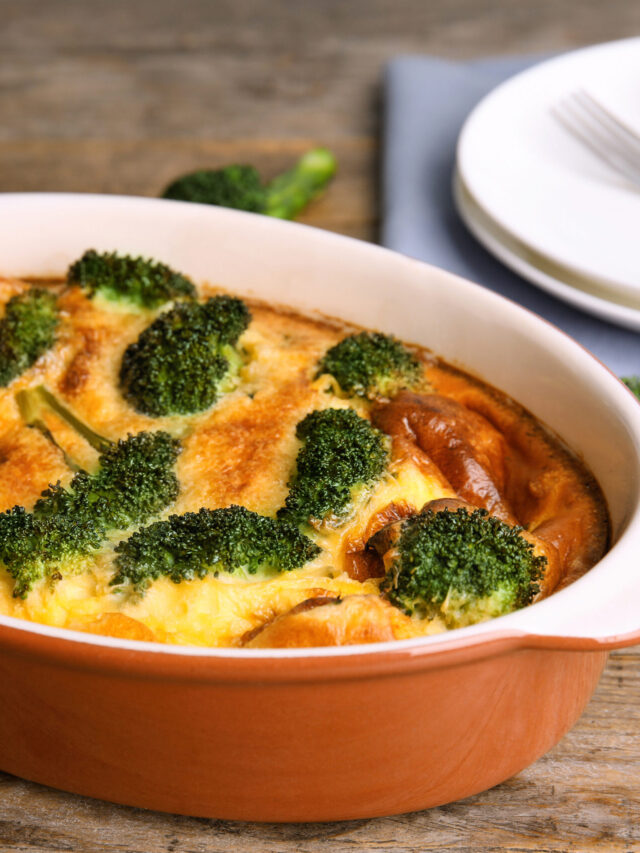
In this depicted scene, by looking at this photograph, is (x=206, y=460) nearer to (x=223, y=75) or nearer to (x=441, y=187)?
(x=441, y=187)

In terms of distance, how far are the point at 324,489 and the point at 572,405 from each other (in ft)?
Result: 2.07

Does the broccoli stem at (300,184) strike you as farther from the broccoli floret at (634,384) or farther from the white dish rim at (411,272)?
the broccoli floret at (634,384)

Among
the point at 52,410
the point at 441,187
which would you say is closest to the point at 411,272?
the point at 52,410

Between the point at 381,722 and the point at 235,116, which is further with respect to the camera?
the point at 235,116

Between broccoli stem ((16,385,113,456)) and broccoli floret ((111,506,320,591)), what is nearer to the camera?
broccoli floret ((111,506,320,591))

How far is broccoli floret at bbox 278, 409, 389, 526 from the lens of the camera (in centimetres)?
223

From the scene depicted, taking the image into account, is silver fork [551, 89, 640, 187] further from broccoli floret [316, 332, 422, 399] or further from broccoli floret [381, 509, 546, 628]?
broccoli floret [381, 509, 546, 628]

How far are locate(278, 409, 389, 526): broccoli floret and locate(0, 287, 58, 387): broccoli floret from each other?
0.73 m

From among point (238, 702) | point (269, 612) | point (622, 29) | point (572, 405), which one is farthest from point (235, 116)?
point (238, 702)

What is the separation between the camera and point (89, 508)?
7.34 ft

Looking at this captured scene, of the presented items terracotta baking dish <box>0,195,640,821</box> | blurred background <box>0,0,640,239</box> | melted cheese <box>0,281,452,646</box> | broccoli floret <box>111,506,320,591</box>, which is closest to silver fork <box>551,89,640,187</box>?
blurred background <box>0,0,640,239</box>

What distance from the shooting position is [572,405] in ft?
8.09

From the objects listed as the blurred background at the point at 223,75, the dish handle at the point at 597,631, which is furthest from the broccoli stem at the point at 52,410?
the blurred background at the point at 223,75

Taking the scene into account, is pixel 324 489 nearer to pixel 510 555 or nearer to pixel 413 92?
pixel 510 555
